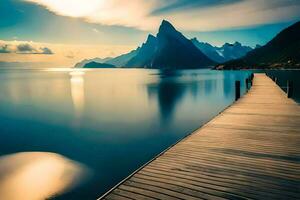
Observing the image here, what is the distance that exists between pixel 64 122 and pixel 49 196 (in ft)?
59.9

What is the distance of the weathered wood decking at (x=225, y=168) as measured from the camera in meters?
6.24

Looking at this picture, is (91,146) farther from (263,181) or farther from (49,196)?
(263,181)

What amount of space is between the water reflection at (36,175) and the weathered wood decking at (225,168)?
5.48 meters

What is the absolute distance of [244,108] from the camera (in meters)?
19.2

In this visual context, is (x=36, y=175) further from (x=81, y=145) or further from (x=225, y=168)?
(x=225, y=168)

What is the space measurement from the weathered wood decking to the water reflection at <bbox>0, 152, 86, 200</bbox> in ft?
18.0

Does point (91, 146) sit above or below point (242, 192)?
below

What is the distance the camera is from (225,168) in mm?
7738

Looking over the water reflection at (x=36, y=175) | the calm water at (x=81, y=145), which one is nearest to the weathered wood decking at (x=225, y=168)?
the calm water at (x=81, y=145)

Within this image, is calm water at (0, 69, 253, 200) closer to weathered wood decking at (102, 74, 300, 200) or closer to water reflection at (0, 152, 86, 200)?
water reflection at (0, 152, 86, 200)

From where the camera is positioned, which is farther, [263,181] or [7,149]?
[7,149]

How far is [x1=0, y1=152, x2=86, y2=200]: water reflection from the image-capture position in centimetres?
1102

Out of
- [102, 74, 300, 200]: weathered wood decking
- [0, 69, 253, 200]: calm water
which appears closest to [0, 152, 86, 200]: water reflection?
[0, 69, 253, 200]: calm water

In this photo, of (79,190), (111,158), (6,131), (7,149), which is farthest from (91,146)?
(6,131)
